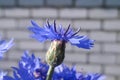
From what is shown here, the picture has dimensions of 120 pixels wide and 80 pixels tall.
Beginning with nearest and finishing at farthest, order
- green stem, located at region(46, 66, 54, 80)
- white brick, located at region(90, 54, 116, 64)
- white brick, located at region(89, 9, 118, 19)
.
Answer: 1. green stem, located at region(46, 66, 54, 80)
2. white brick, located at region(89, 9, 118, 19)
3. white brick, located at region(90, 54, 116, 64)

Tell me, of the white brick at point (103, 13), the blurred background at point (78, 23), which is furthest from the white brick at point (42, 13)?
the white brick at point (103, 13)

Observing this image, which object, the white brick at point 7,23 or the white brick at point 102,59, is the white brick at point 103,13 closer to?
the white brick at point 102,59

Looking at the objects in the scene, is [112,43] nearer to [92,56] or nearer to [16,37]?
[92,56]

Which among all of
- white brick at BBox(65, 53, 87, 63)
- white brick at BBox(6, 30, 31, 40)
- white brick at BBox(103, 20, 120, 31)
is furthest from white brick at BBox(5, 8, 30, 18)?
white brick at BBox(103, 20, 120, 31)

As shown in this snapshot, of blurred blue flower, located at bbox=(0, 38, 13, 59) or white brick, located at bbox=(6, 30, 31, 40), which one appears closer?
blurred blue flower, located at bbox=(0, 38, 13, 59)

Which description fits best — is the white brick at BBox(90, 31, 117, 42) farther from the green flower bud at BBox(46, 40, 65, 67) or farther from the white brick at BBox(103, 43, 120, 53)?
the green flower bud at BBox(46, 40, 65, 67)

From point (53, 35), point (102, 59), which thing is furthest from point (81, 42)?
point (102, 59)

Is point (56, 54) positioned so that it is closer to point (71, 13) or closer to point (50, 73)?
point (50, 73)
